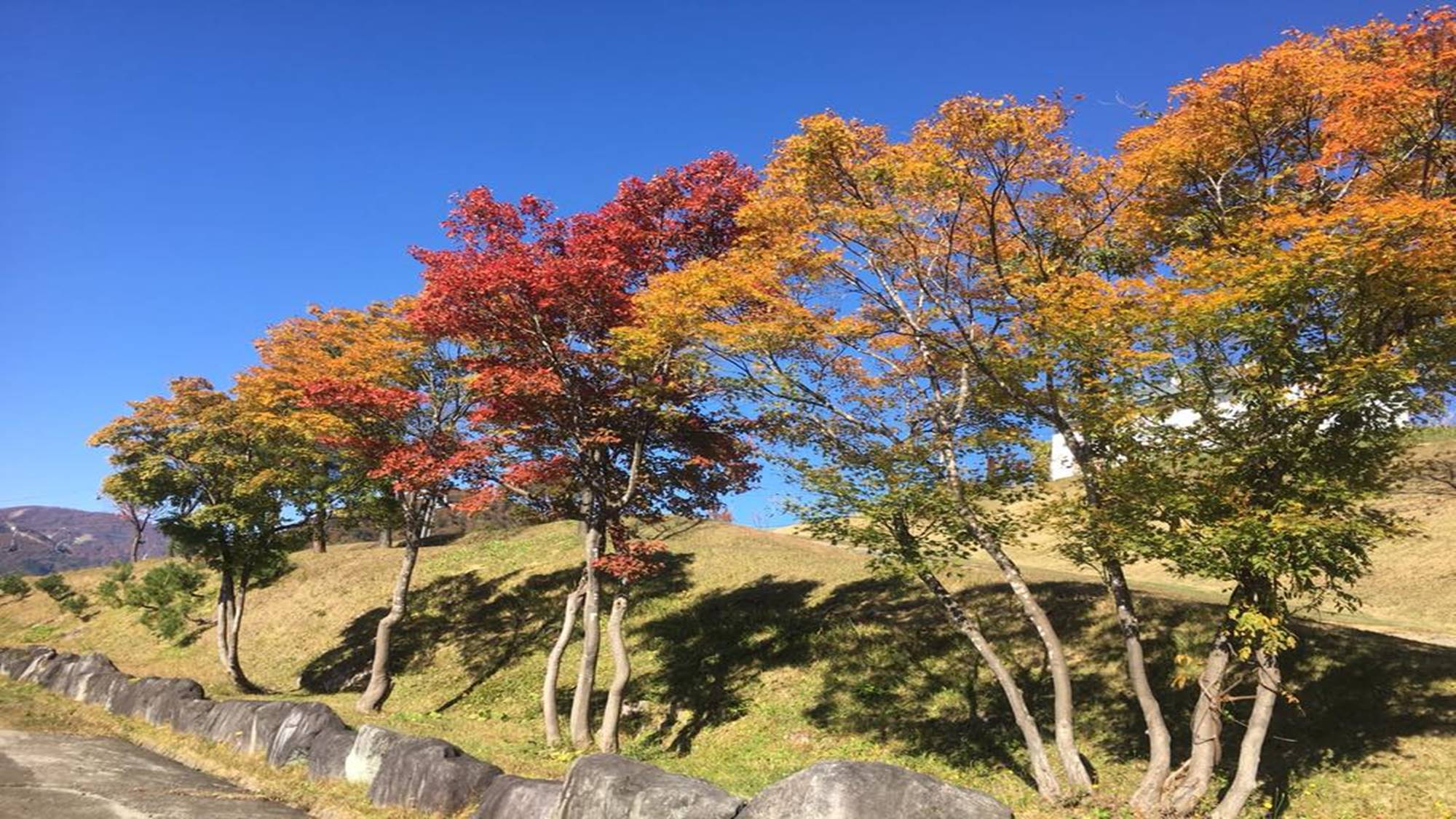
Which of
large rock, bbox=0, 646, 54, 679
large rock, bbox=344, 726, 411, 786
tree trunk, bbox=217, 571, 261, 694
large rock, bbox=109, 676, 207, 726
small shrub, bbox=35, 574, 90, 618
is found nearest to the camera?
large rock, bbox=344, 726, 411, 786

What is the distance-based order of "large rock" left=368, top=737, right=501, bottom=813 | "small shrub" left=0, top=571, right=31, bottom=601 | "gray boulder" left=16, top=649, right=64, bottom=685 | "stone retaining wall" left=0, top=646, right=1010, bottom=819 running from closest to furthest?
"stone retaining wall" left=0, top=646, right=1010, bottom=819 < "large rock" left=368, top=737, right=501, bottom=813 < "gray boulder" left=16, top=649, right=64, bottom=685 < "small shrub" left=0, top=571, right=31, bottom=601

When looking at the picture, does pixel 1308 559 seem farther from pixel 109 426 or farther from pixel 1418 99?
pixel 109 426

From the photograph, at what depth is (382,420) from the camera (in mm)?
20578

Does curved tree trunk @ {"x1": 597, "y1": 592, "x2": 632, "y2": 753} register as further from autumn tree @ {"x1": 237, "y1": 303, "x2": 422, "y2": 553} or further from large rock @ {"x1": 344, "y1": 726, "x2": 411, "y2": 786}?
autumn tree @ {"x1": 237, "y1": 303, "x2": 422, "y2": 553}

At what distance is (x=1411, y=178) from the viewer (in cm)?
1205

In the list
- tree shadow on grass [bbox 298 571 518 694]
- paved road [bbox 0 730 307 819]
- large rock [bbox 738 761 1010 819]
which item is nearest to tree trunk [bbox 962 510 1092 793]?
large rock [bbox 738 761 1010 819]

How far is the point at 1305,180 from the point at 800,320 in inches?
348

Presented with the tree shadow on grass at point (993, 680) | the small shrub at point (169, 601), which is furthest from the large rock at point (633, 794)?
the small shrub at point (169, 601)

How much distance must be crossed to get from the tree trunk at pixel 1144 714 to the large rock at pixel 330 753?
12.2 metres

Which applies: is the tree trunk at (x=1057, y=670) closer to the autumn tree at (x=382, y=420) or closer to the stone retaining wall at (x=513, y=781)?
the stone retaining wall at (x=513, y=781)

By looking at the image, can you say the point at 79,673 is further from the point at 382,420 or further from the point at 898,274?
the point at 898,274

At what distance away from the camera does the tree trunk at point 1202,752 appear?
10.7 m

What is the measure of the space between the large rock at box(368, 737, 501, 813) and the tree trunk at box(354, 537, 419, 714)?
37.5 ft

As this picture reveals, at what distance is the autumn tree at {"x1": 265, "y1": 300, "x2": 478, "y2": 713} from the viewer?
1934cm
